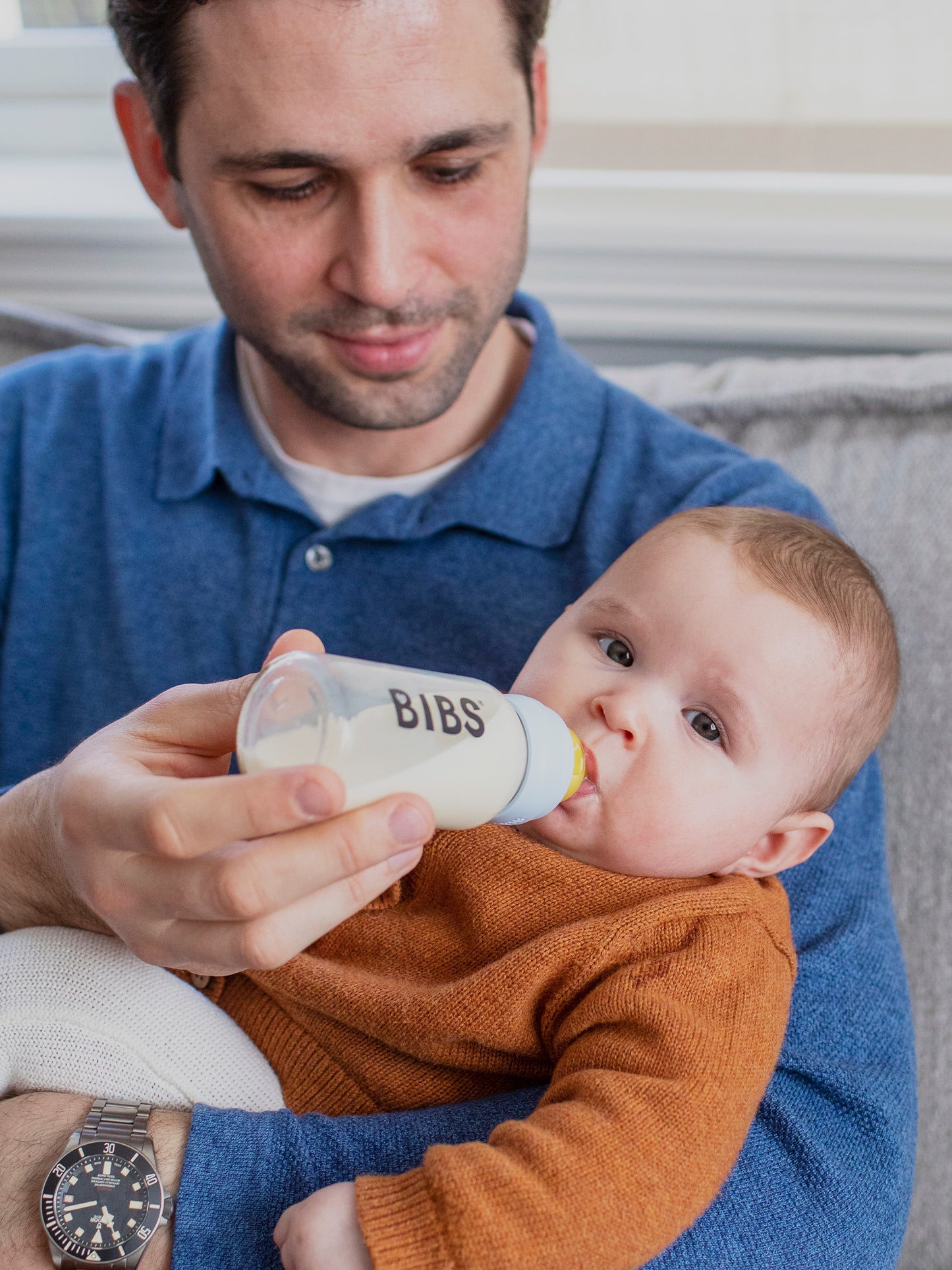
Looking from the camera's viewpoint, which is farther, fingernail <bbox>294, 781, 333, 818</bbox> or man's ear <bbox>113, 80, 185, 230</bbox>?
man's ear <bbox>113, 80, 185, 230</bbox>

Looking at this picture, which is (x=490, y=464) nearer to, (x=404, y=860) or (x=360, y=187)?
(x=360, y=187)

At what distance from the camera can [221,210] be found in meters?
1.35

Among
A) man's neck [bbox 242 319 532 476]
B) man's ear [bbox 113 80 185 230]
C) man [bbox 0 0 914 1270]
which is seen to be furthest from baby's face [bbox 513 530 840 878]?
man's ear [bbox 113 80 185 230]

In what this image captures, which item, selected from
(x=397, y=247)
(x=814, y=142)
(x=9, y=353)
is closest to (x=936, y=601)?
(x=397, y=247)

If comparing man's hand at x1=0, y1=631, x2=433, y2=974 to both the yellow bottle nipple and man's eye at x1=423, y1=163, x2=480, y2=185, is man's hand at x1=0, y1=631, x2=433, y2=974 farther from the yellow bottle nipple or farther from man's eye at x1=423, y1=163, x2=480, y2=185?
man's eye at x1=423, y1=163, x2=480, y2=185

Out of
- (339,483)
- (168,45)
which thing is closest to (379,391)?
(339,483)

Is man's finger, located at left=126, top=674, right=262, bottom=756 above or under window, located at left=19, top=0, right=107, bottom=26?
under

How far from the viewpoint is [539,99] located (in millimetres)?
1519

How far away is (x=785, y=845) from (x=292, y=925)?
0.55 meters

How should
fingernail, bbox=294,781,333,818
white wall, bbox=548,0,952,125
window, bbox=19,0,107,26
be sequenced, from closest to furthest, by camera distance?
fingernail, bbox=294,781,333,818, white wall, bbox=548,0,952,125, window, bbox=19,0,107,26

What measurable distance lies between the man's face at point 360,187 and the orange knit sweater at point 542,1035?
617 millimetres

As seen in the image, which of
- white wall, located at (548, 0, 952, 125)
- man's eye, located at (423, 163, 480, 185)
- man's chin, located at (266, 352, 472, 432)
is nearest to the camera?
man's eye, located at (423, 163, 480, 185)

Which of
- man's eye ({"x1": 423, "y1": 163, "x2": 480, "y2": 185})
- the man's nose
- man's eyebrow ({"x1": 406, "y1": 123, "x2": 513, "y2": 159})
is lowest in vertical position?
the man's nose

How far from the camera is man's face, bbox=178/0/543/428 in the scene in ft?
3.85
